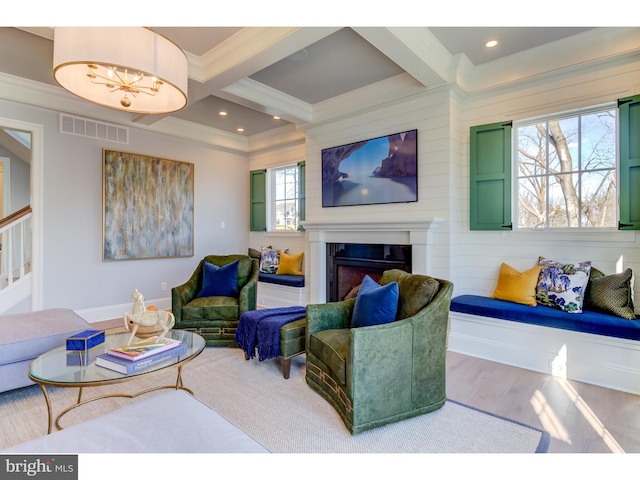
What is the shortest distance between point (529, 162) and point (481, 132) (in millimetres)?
551

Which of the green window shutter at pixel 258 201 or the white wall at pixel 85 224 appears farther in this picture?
the green window shutter at pixel 258 201

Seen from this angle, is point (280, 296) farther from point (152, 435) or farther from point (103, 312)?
point (152, 435)

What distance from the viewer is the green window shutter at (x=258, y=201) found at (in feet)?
18.8

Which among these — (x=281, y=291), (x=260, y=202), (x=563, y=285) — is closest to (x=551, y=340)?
(x=563, y=285)

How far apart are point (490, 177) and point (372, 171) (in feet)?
4.16

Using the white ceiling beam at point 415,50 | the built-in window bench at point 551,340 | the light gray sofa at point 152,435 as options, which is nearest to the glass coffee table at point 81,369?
the light gray sofa at point 152,435

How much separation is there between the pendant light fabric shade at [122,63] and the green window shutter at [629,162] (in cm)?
341

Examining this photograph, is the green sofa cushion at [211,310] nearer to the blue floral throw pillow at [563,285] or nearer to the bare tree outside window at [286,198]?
the bare tree outside window at [286,198]

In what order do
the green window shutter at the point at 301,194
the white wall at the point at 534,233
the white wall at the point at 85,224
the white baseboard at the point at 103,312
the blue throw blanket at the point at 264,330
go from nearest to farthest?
the blue throw blanket at the point at 264,330 → the white wall at the point at 534,233 → the white wall at the point at 85,224 → the white baseboard at the point at 103,312 → the green window shutter at the point at 301,194

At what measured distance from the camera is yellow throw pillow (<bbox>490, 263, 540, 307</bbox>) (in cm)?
298

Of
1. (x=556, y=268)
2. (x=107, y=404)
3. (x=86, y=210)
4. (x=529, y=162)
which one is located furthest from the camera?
(x=86, y=210)
